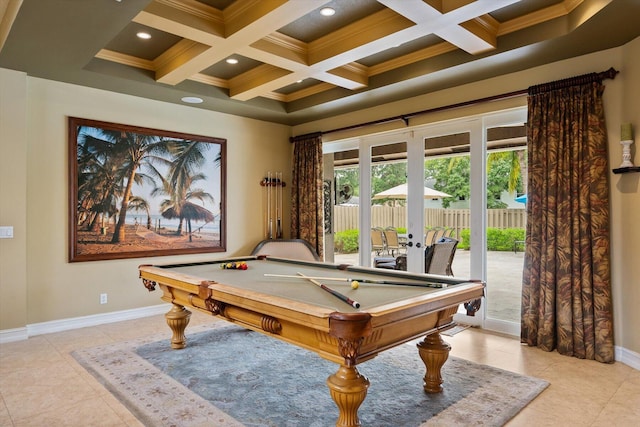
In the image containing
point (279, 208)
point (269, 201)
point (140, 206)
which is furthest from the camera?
point (279, 208)

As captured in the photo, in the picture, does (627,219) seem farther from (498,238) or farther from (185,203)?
(185,203)

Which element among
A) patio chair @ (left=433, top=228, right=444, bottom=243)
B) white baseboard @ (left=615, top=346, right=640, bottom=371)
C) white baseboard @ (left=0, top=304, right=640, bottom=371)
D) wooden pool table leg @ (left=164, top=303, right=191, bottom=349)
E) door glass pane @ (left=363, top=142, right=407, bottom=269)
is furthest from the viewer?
door glass pane @ (left=363, top=142, right=407, bottom=269)

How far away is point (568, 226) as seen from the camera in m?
3.55

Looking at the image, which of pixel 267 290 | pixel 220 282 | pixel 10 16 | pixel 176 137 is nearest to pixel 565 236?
pixel 267 290

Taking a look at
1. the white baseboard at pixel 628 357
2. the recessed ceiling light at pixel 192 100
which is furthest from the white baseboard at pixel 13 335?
the white baseboard at pixel 628 357

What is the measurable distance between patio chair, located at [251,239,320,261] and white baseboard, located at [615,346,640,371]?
11.0 ft

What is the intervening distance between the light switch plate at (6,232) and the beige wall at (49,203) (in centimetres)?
5

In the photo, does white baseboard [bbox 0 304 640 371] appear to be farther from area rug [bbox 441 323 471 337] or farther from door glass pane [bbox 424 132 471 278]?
door glass pane [bbox 424 132 471 278]

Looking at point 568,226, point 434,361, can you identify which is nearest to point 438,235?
point 568,226

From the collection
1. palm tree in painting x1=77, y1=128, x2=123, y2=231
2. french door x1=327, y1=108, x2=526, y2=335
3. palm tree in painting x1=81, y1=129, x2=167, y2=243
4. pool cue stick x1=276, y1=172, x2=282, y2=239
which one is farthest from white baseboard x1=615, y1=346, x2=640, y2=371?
palm tree in painting x1=77, y1=128, x2=123, y2=231

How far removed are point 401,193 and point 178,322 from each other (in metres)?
2.98

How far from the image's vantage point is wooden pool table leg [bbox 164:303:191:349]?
11.8 feet

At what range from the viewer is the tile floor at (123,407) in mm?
2434

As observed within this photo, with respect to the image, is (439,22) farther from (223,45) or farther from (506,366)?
(506,366)
